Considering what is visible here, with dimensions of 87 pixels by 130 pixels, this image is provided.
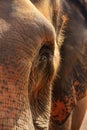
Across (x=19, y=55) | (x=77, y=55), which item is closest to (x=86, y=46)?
(x=77, y=55)

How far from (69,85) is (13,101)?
1.14 meters

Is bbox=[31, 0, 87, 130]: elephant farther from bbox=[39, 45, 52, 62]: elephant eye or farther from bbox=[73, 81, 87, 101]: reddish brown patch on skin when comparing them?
bbox=[39, 45, 52, 62]: elephant eye

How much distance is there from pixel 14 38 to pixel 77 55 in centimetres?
110

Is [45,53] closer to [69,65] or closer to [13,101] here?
[13,101]

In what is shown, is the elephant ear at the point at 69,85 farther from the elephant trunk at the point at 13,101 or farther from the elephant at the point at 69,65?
the elephant trunk at the point at 13,101

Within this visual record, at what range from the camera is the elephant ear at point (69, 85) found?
3.05 metres

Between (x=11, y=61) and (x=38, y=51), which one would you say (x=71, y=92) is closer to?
(x=38, y=51)

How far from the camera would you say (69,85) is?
305 cm

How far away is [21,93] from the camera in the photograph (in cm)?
200

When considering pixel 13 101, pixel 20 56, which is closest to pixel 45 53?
pixel 20 56

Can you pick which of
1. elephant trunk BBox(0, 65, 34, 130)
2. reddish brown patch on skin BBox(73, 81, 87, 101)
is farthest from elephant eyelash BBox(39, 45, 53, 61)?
reddish brown patch on skin BBox(73, 81, 87, 101)

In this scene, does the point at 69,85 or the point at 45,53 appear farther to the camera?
the point at 69,85

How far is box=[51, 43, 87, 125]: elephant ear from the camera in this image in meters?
3.05

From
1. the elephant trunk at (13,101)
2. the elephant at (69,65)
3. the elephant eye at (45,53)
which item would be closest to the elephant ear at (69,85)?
the elephant at (69,65)
